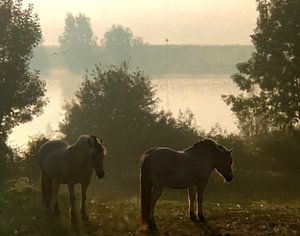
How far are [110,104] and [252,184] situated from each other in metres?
17.8

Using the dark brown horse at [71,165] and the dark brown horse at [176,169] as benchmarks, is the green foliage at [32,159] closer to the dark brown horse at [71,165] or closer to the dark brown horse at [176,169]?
the dark brown horse at [71,165]

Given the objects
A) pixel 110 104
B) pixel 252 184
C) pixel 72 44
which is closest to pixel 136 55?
pixel 72 44

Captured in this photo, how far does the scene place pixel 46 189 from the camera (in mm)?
18594

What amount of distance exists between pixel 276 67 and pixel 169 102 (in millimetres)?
56343

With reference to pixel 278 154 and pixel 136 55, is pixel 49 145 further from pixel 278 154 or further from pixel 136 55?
pixel 136 55

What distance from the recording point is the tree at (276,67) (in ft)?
139

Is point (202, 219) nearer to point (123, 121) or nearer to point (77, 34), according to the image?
point (123, 121)

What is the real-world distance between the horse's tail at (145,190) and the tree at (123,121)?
94.9 feet

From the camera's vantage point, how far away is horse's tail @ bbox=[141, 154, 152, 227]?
1516 cm

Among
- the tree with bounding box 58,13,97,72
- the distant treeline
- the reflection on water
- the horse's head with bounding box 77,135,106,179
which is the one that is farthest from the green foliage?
the tree with bounding box 58,13,97,72

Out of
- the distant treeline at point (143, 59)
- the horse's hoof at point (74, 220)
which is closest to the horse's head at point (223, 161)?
the horse's hoof at point (74, 220)

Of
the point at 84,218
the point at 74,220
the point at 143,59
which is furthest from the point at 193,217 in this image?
the point at 143,59

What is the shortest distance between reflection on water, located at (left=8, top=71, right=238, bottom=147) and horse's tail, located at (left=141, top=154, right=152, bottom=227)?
125 feet

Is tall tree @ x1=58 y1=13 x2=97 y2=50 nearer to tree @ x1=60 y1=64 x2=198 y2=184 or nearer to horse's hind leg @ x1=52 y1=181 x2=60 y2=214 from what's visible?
tree @ x1=60 y1=64 x2=198 y2=184
